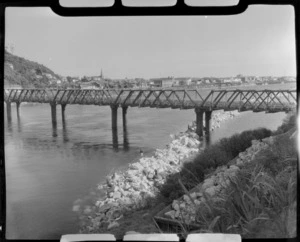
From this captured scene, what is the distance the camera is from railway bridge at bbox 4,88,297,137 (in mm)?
2221

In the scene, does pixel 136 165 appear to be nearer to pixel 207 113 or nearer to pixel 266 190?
pixel 207 113

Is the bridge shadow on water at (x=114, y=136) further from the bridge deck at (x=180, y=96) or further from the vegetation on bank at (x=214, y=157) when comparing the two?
the vegetation on bank at (x=214, y=157)

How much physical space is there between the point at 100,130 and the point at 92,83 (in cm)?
256

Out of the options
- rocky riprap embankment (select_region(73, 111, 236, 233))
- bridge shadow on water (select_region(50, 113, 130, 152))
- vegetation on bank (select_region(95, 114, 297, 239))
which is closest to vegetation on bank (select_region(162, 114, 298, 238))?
vegetation on bank (select_region(95, 114, 297, 239))

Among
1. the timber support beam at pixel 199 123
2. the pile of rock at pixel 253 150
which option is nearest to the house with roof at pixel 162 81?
the pile of rock at pixel 253 150

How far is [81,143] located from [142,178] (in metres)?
1.08

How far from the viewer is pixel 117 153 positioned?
5133 millimetres

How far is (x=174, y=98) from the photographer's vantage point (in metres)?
3.29

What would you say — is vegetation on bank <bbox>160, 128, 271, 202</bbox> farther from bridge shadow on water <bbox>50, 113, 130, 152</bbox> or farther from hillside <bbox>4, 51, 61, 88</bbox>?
hillside <bbox>4, 51, 61, 88</bbox>

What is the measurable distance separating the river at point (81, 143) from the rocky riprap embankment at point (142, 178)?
0.43 feet

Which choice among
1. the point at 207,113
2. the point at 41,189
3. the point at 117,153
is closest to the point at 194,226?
the point at 41,189

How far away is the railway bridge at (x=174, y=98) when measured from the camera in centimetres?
222

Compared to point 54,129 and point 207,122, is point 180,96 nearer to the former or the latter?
point 207,122

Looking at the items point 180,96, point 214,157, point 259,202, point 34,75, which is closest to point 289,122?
point 259,202
